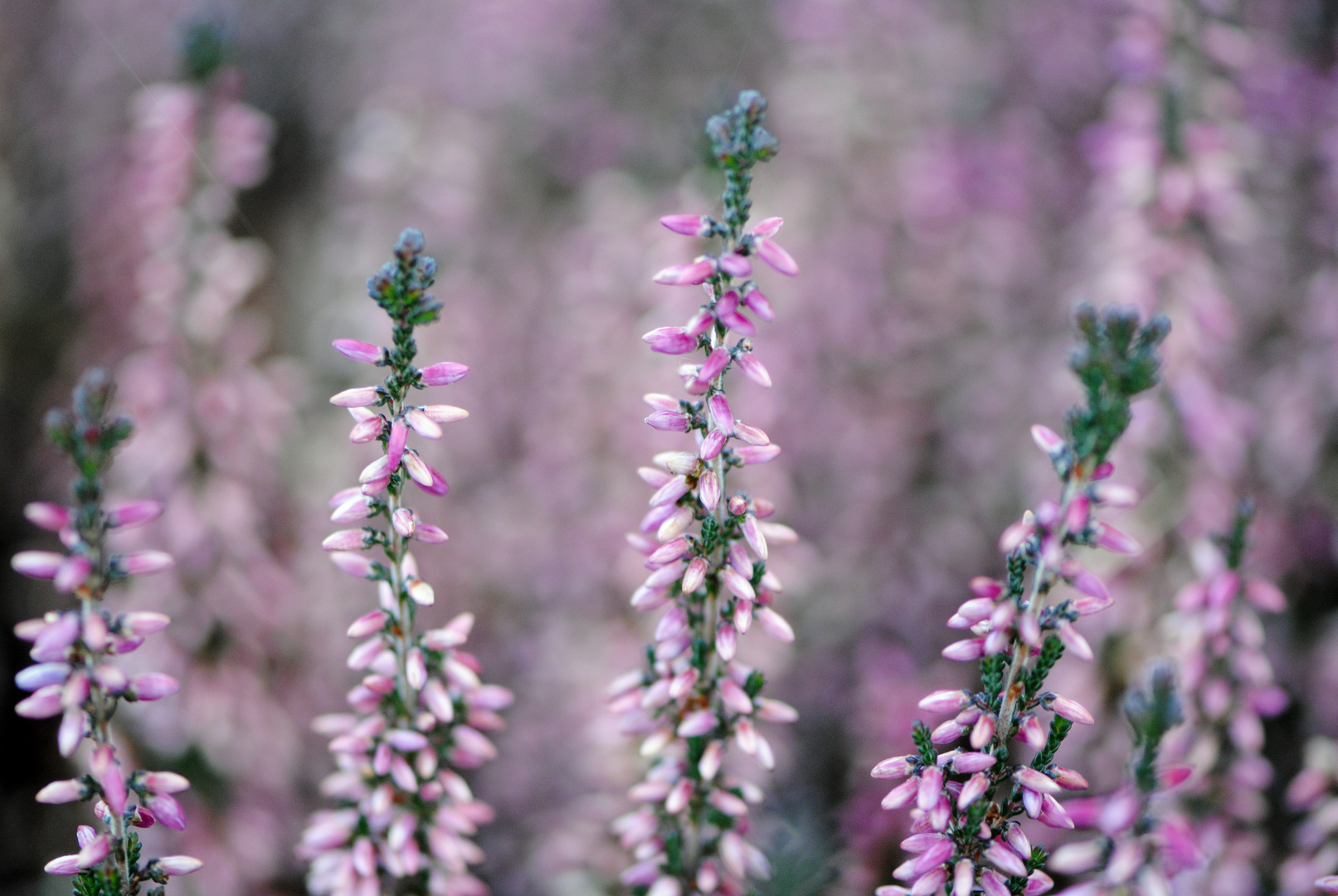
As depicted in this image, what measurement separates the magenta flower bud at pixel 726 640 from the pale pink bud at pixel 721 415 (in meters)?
0.31

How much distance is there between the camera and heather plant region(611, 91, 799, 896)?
1.28 m

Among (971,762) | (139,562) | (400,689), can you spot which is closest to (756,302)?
(971,762)

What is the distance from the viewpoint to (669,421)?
Answer: 1329 mm

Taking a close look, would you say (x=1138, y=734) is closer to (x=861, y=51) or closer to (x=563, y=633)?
(x=563, y=633)

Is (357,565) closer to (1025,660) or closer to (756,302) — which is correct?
(756,302)

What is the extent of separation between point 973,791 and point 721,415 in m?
0.60

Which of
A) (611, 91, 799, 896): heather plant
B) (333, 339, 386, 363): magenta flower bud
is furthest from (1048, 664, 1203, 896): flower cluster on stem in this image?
(333, 339, 386, 363): magenta flower bud

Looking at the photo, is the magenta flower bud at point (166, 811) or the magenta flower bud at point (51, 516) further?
the magenta flower bud at point (166, 811)

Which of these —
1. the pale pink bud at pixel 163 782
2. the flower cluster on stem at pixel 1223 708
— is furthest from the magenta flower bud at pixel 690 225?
the flower cluster on stem at pixel 1223 708

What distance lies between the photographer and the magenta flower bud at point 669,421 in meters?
1.32

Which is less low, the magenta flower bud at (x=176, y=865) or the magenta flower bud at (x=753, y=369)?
the magenta flower bud at (x=753, y=369)

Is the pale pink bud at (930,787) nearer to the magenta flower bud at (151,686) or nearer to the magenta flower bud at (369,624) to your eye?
the magenta flower bud at (369,624)

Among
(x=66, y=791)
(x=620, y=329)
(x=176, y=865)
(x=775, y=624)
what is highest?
(x=620, y=329)

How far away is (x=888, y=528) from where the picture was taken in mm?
3756
